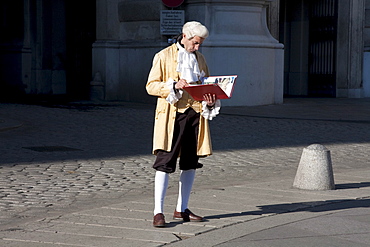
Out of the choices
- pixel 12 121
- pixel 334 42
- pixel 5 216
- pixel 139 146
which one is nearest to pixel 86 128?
pixel 12 121

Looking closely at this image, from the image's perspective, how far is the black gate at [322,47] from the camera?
23.6 m

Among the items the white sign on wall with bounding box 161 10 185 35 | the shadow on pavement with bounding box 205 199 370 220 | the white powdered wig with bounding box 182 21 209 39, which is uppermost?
the white sign on wall with bounding box 161 10 185 35

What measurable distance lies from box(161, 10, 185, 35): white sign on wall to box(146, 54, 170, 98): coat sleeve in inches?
488

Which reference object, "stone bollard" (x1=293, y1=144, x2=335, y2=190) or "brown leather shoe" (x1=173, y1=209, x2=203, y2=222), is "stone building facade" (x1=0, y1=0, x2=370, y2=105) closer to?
"stone bollard" (x1=293, y1=144, x2=335, y2=190)

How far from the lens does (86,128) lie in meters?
14.0

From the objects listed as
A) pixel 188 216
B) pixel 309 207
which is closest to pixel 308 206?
pixel 309 207

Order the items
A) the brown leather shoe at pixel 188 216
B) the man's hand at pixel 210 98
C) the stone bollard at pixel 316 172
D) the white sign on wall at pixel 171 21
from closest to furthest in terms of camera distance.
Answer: the man's hand at pixel 210 98 → the brown leather shoe at pixel 188 216 → the stone bollard at pixel 316 172 → the white sign on wall at pixel 171 21

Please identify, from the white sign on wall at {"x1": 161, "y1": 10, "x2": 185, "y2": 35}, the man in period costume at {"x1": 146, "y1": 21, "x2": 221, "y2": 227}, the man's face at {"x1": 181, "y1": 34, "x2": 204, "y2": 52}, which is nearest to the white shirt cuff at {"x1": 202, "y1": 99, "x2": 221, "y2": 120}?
the man in period costume at {"x1": 146, "y1": 21, "x2": 221, "y2": 227}

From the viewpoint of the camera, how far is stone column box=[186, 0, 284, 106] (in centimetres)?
1897

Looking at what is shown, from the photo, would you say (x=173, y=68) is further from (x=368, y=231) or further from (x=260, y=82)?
(x=260, y=82)

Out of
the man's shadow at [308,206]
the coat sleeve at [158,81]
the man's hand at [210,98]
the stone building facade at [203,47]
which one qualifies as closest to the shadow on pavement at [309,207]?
the man's shadow at [308,206]

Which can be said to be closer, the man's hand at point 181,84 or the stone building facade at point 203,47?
the man's hand at point 181,84

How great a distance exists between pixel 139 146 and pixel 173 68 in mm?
5656

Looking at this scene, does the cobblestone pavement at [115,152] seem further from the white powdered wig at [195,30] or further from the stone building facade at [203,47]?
the stone building facade at [203,47]
